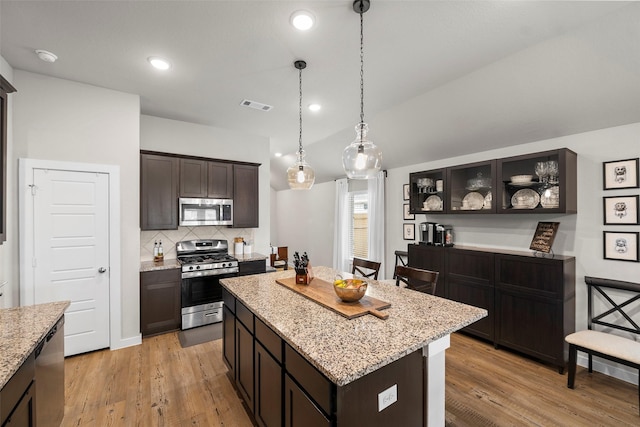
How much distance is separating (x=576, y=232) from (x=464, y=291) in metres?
1.35

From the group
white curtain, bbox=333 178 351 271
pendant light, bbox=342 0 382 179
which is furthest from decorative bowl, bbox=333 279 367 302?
white curtain, bbox=333 178 351 271

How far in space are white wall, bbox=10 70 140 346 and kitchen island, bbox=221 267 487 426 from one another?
6.38ft

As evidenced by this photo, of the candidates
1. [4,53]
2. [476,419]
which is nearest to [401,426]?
[476,419]

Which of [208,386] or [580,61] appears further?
[208,386]

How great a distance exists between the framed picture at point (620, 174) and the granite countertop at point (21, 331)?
14.9 feet

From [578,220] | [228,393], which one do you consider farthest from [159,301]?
[578,220]

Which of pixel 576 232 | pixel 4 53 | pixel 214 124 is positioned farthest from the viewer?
pixel 214 124

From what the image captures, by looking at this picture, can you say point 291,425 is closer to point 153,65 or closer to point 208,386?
point 208,386

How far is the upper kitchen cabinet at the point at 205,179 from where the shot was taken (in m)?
4.04

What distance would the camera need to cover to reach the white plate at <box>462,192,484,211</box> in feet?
12.1

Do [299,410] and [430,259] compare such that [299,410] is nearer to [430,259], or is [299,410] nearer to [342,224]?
[430,259]

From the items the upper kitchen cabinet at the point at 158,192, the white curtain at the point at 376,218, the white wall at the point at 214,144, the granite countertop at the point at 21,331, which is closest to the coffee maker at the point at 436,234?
the white curtain at the point at 376,218

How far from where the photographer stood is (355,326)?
1.61 metres

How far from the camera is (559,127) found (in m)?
3.00
